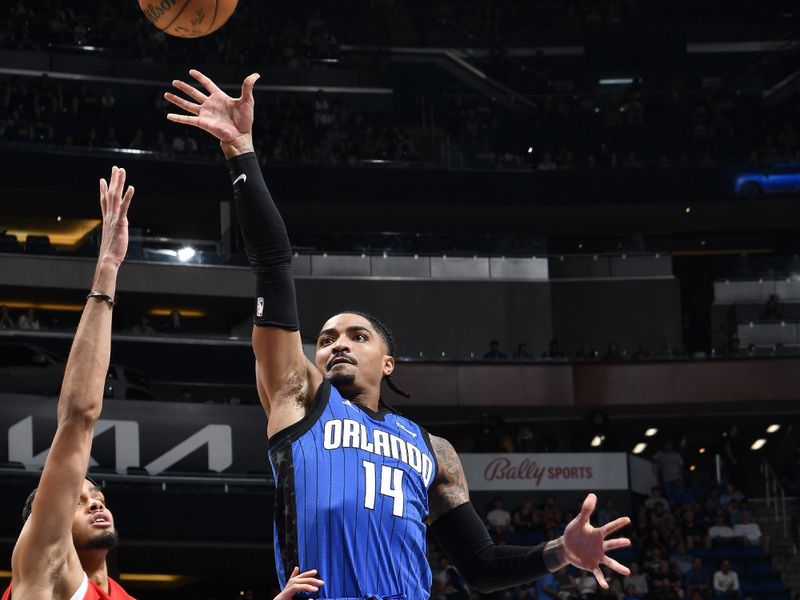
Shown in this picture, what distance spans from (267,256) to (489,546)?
1.56 meters

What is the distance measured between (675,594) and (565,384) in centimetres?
971

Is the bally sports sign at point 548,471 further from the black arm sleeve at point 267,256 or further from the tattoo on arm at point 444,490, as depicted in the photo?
the black arm sleeve at point 267,256

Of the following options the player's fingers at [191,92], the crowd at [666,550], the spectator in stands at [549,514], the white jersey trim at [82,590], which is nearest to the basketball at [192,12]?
the player's fingers at [191,92]

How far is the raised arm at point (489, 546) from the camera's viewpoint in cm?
505

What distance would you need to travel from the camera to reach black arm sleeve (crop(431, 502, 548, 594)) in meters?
5.16

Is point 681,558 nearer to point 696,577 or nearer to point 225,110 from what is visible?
point 696,577

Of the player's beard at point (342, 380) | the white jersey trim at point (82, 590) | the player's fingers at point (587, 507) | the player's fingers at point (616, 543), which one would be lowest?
the white jersey trim at point (82, 590)

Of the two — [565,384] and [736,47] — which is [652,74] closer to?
[736,47]

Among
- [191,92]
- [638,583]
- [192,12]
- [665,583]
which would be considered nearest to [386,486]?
[191,92]

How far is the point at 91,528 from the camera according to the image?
513 cm

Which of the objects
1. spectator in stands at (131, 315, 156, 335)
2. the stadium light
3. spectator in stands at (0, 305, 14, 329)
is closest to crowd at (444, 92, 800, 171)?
the stadium light

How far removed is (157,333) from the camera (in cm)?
2725

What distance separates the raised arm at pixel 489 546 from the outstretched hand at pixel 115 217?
1.56m

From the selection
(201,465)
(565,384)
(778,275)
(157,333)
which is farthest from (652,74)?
(201,465)
